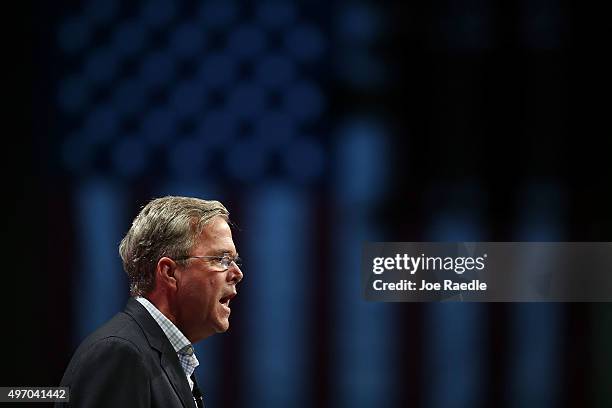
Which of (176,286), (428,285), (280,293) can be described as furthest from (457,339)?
(176,286)

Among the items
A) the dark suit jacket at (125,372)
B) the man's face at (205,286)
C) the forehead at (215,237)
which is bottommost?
the dark suit jacket at (125,372)

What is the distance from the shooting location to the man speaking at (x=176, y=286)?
1.66 meters

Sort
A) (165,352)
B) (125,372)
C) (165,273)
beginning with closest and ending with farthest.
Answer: (125,372) < (165,352) < (165,273)

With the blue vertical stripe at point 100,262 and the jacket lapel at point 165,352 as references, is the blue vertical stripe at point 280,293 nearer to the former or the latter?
the blue vertical stripe at point 100,262

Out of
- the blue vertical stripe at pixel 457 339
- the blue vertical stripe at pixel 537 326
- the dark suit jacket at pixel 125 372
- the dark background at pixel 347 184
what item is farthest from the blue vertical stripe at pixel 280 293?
the dark suit jacket at pixel 125 372

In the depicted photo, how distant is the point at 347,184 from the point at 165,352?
4.46 feet

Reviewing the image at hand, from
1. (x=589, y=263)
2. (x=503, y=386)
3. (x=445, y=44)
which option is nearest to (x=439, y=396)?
(x=503, y=386)

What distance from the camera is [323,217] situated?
2920mm

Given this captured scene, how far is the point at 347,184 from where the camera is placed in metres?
2.92

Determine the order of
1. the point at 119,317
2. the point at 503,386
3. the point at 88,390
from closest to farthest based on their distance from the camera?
the point at 88,390, the point at 119,317, the point at 503,386

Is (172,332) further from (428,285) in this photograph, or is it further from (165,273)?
(428,285)

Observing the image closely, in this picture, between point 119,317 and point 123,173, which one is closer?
point 119,317

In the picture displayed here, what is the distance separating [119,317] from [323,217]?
51.7 inches

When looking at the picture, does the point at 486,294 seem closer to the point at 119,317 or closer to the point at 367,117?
the point at 367,117
